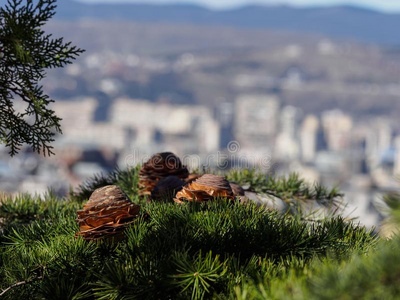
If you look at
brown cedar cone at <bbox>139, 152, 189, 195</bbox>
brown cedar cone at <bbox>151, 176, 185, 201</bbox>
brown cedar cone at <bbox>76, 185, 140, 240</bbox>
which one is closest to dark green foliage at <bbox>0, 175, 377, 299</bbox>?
brown cedar cone at <bbox>76, 185, 140, 240</bbox>

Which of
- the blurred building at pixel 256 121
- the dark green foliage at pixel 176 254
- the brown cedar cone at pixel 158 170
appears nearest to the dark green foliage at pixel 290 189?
the brown cedar cone at pixel 158 170

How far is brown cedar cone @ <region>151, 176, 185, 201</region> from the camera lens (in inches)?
66.3

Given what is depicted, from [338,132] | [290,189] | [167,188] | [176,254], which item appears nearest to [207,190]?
[167,188]

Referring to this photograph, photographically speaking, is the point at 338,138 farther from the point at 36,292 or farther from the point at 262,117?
the point at 36,292

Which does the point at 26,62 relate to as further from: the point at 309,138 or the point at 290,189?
the point at 309,138

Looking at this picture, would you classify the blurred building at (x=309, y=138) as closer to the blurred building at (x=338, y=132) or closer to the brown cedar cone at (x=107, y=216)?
the blurred building at (x=338, y=132)

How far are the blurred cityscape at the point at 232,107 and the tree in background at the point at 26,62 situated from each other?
48.2m

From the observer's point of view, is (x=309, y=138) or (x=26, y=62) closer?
(x=26, y=62)

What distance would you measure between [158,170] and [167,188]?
22cm

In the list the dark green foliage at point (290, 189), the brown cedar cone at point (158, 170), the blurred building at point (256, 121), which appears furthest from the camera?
the blurred building at point (256, 121)

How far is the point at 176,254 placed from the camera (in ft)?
3.51

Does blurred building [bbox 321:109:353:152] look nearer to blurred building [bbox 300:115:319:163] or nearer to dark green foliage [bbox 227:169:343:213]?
blurred building [bbox 300:115:319:163]

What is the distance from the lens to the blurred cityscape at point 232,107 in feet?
216

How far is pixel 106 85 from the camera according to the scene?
352 ft
